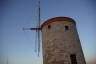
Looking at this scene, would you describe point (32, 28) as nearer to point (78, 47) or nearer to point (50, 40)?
point (50, 40)

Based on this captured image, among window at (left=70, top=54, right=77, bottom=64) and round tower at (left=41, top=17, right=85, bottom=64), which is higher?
round tower at (left=41, top=17, right=85, bottom=64)

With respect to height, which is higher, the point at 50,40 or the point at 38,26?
the point at 38,26

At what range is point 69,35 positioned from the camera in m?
9.58

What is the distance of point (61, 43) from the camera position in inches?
360

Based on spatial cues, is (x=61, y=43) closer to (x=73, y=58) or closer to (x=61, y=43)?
(x=61, y=43)

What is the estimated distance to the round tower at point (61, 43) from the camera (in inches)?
342

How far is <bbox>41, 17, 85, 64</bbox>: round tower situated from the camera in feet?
28.5

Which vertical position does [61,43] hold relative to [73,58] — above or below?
above

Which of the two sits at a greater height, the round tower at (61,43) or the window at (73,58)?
the round tower at (61,43)

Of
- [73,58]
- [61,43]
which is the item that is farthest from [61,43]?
[73,58]

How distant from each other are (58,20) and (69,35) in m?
1.98

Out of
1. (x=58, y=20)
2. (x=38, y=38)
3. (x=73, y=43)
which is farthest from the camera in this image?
(x=38, y=38)

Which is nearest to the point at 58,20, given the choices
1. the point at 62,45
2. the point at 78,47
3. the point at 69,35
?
the point at 69,35

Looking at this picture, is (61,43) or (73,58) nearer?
(73,58)
